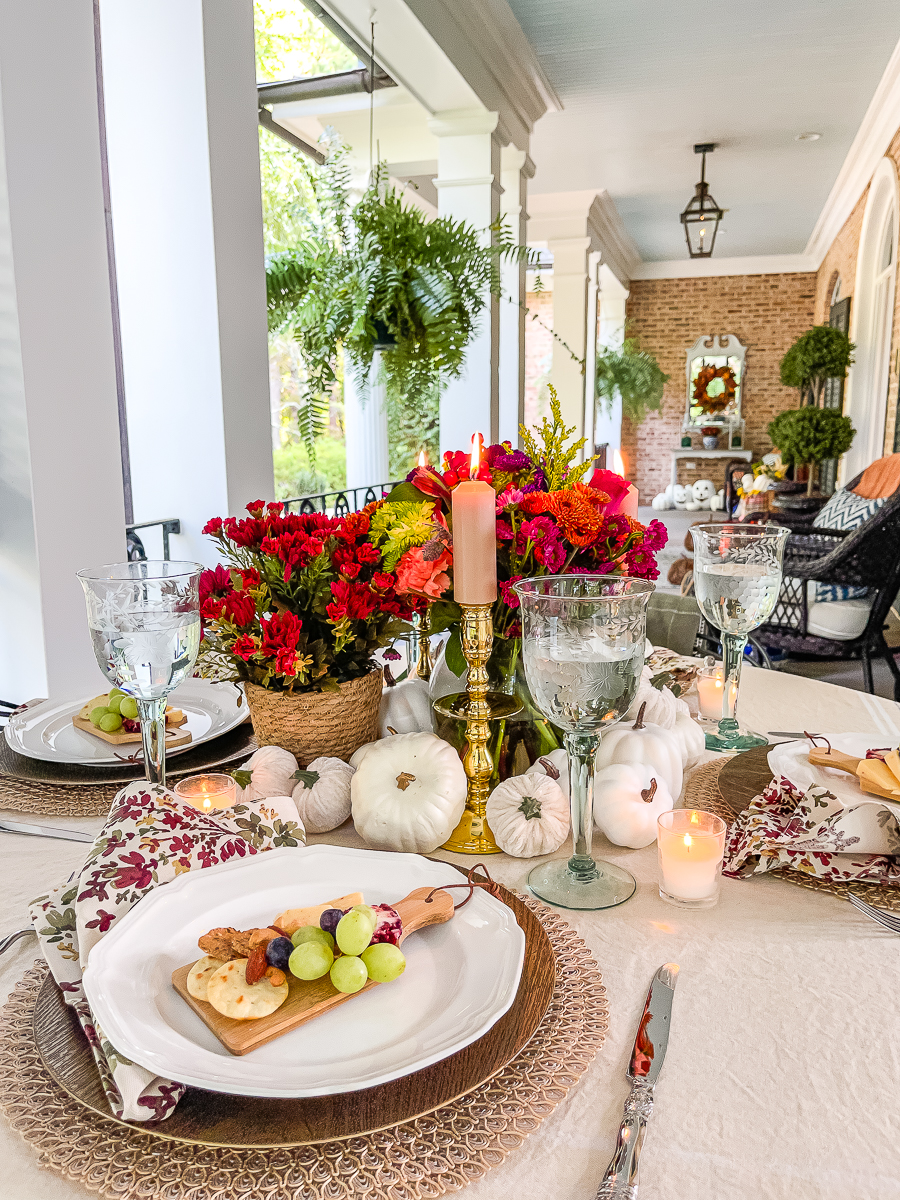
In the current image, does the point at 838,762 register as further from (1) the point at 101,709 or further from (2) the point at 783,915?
(1) the point at 101,709

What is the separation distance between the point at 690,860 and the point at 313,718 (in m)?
0.37

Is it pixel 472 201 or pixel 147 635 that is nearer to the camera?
pixel 147 635

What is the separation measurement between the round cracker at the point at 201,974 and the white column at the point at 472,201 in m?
3.48

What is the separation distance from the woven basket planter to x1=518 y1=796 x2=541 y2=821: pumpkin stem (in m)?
0.21

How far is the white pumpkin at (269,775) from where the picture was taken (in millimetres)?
802

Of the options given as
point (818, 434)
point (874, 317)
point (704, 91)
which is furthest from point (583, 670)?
point (874, 317)

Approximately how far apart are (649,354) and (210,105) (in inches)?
349

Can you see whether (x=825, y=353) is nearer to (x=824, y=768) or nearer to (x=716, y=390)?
(x=716, y=390)

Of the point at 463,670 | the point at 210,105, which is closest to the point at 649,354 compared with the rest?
the point at 210,105

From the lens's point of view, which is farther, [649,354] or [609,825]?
[649,354]

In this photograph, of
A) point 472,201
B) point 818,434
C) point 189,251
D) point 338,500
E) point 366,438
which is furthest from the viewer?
point 818,434

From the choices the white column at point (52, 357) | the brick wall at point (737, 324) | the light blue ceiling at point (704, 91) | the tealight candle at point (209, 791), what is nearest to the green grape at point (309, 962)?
the tealight candle at point (209, 791)

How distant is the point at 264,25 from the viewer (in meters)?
4.59

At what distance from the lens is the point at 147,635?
0.72 m
